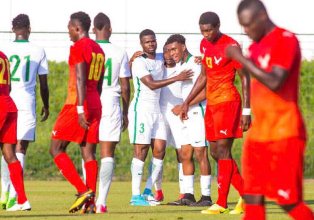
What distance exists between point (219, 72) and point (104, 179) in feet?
6.44

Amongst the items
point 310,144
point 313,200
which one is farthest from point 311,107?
point 313,200

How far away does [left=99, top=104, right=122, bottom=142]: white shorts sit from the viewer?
1625 centimetres

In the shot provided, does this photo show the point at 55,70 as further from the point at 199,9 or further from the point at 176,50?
the point at 176,50

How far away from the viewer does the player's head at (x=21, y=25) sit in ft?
55.8

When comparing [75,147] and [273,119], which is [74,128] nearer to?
[273,119]

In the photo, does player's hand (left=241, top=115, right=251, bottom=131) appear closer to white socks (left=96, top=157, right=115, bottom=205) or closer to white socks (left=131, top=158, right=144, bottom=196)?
white socks (left=96, top=157, right=115, bottom=205)

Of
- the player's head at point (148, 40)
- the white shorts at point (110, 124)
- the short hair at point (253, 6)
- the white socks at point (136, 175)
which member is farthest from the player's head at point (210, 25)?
the short hair at point (253, 6)

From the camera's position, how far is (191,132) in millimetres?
18500

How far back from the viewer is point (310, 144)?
29250 mm

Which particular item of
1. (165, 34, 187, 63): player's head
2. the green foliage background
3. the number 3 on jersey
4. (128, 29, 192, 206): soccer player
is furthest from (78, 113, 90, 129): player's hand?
the green foliage background

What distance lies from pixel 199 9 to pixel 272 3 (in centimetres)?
185

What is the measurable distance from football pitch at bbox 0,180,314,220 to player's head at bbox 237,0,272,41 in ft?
15.8

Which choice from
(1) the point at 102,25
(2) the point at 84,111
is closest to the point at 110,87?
(1) the point at 102,25

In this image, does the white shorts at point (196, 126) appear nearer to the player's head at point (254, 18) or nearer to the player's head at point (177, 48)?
the player's head at point (177, 48)
